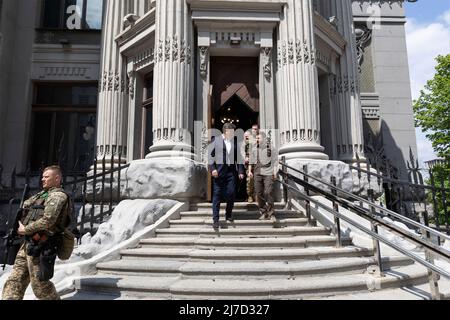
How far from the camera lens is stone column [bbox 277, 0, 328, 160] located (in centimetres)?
839

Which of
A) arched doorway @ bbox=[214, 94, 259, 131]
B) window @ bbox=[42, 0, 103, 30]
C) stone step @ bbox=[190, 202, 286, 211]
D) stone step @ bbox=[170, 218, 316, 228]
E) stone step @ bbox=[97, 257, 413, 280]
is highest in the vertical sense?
window @ bbox=[42, 0, 103, 30]

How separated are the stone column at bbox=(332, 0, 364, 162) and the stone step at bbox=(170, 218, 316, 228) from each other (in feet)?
16.1

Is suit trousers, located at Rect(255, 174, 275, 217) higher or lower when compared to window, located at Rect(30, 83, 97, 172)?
lower

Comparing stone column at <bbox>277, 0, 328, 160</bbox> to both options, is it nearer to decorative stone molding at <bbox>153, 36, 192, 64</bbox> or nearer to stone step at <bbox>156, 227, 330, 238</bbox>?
stone step at <bbox>156, 227, 330, 238</bbox>

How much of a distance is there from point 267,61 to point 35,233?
751 centimetres

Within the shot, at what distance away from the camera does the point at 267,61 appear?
9.06m

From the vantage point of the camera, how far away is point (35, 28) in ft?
39.0

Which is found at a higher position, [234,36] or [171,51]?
[234,36]

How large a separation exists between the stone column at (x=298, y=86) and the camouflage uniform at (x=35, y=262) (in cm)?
598

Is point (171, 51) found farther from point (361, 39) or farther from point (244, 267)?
point (361, 39)

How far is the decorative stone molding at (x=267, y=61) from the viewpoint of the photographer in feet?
29.7

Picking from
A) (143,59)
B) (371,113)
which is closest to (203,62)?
(143,59)

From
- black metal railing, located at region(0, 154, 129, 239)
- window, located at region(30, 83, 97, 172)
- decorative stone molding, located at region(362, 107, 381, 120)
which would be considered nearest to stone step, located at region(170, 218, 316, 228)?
black metal railing, located at region(0, 154, 129, 239)

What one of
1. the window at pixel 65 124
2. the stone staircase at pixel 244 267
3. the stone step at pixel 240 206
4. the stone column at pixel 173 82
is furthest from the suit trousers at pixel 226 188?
the window at pixel 65 124
